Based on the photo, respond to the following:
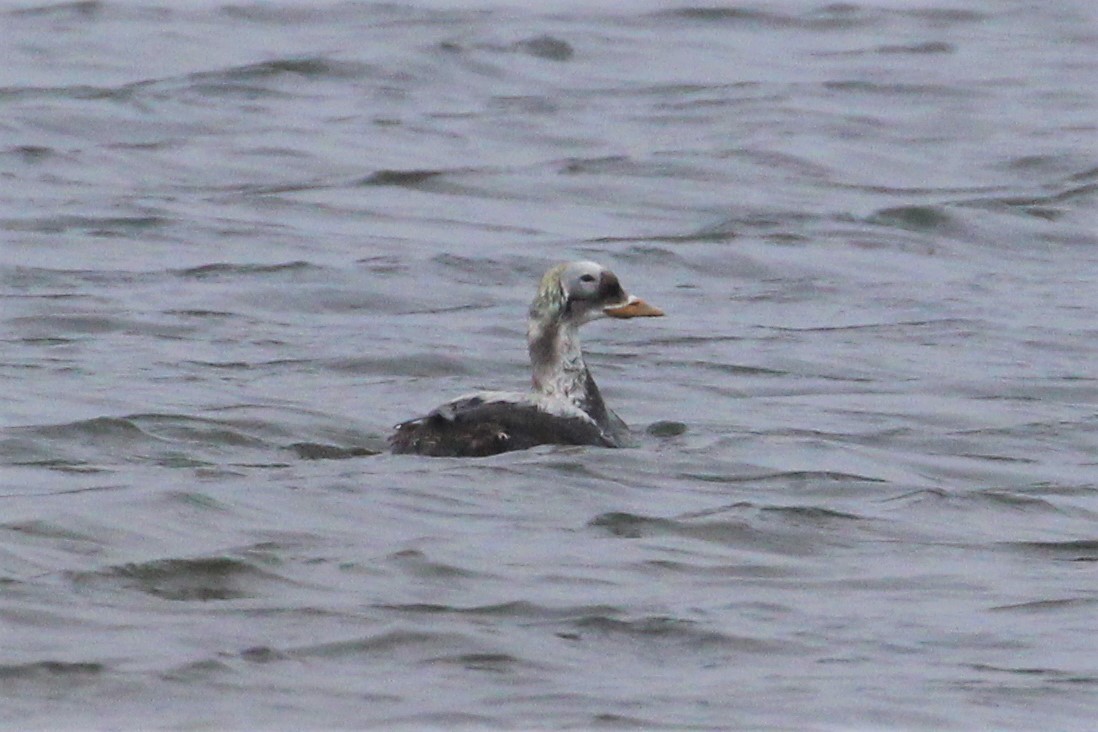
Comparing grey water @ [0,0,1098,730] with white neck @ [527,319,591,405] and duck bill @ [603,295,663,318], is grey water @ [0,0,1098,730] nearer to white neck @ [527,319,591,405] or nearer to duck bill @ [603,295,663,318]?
white neck @ [527,319,591,405]

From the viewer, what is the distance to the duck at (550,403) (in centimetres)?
1352

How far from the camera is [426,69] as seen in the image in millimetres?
29922

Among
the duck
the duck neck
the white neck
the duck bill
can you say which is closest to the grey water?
the duck

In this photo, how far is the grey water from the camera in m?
10.4

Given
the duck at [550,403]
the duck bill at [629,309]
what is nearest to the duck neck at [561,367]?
the duck at [550,403]

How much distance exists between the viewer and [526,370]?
17.4 m

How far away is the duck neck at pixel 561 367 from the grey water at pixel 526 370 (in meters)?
0.37

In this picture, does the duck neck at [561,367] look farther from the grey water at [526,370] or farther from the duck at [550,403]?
the grey water at [526,370]

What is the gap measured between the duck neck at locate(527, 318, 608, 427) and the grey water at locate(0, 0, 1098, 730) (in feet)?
1.20

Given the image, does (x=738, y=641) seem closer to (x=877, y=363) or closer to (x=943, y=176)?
(x=877, y=363)

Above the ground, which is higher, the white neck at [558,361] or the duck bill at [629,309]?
the duck bill at [629,309]

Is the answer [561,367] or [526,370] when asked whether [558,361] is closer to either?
[561,367]

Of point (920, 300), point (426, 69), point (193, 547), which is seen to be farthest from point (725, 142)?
point (193, 547)

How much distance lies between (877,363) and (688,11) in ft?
55.8
